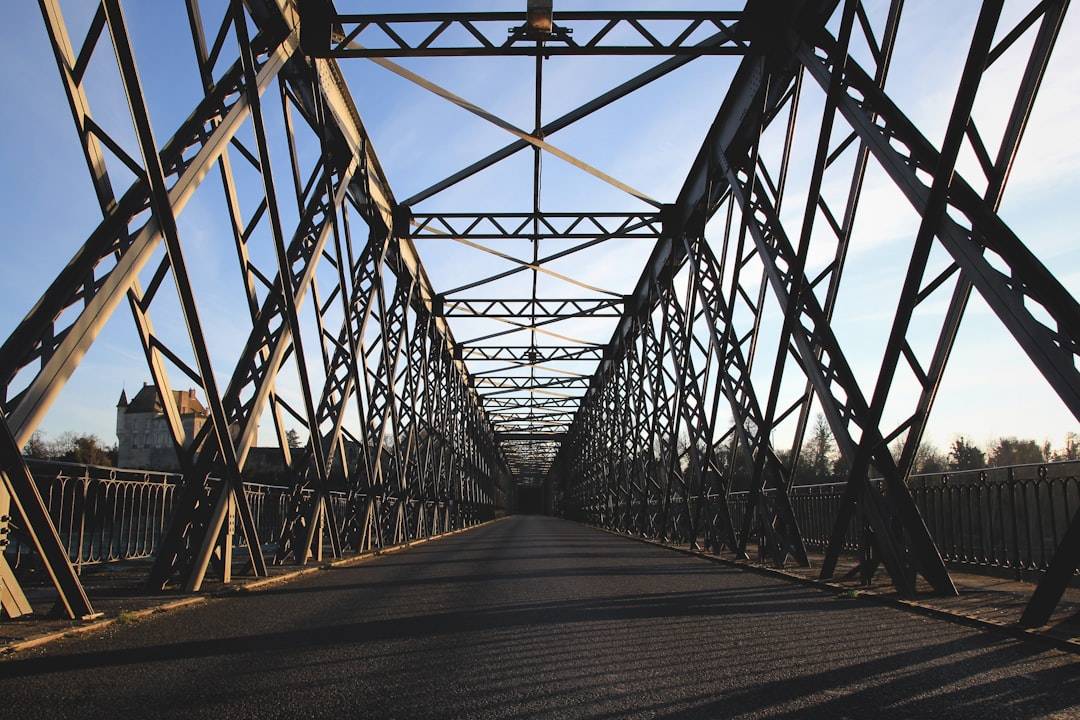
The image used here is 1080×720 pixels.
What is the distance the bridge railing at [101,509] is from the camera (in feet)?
25.0

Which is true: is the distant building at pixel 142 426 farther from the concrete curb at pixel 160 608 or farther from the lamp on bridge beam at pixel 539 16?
the lamp on bridge beam at pixel 539 16

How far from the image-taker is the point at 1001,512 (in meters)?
7.84

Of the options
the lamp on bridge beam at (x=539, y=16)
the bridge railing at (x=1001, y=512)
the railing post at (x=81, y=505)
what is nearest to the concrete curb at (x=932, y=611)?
the bridge railing at (x=1001, y=512)

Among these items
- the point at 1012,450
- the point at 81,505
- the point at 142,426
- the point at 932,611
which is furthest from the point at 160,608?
the point at 142,426

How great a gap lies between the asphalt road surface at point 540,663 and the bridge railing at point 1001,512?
88.8 inches

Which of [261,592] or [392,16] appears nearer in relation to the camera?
[261,592]

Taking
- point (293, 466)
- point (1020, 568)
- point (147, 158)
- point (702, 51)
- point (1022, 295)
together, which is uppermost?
point (702, 51)

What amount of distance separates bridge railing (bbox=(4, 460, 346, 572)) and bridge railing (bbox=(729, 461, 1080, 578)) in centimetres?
761

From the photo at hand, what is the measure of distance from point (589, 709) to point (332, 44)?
8892mm

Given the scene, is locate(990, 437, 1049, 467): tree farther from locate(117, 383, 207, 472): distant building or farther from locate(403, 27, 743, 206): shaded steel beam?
locate(117, 383, 207, 472): distant building

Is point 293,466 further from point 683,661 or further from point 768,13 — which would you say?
point 768,13

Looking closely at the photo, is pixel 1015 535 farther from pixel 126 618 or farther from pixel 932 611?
pixel 126 618

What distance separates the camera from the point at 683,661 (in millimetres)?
4105

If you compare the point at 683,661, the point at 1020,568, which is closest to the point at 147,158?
the point at 683,661
